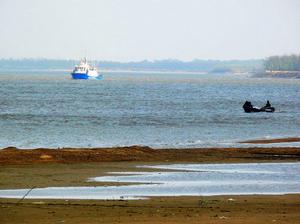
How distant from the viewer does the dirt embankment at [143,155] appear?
31.7m

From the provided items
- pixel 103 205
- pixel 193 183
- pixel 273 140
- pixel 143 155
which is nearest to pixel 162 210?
pixel 103 205

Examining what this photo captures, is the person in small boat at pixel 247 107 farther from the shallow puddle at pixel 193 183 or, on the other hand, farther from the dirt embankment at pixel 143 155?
the shallow puddle at pixel 193 183

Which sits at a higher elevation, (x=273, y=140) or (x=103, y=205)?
(x=103, y=205)

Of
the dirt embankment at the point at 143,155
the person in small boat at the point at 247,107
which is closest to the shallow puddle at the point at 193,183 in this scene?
the dirt embankment at the point at 143,155

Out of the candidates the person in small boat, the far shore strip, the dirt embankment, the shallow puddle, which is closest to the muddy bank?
the shallow puddle

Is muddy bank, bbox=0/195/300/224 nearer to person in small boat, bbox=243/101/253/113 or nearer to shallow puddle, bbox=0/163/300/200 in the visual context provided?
shallow puddle, bbox=0/163/300/200

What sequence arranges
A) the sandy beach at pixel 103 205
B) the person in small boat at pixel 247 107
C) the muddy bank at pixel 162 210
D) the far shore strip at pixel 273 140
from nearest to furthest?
1. the muddy bank at pixel 162 210
2. the sandy beach at pixel 103 205
3. the far shore strip at pixel 273 140
4. the person in small boat at pixel 247 107

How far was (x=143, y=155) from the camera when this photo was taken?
34.1 meters

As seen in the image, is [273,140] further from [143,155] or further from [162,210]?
[162,210]

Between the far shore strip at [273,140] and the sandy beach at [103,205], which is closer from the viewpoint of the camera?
the sandy beach at [103,205]

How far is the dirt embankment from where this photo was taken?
3166 cm

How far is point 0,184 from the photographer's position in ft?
79.4

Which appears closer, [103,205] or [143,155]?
[103,205]

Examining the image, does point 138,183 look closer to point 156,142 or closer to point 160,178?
point 160,178
